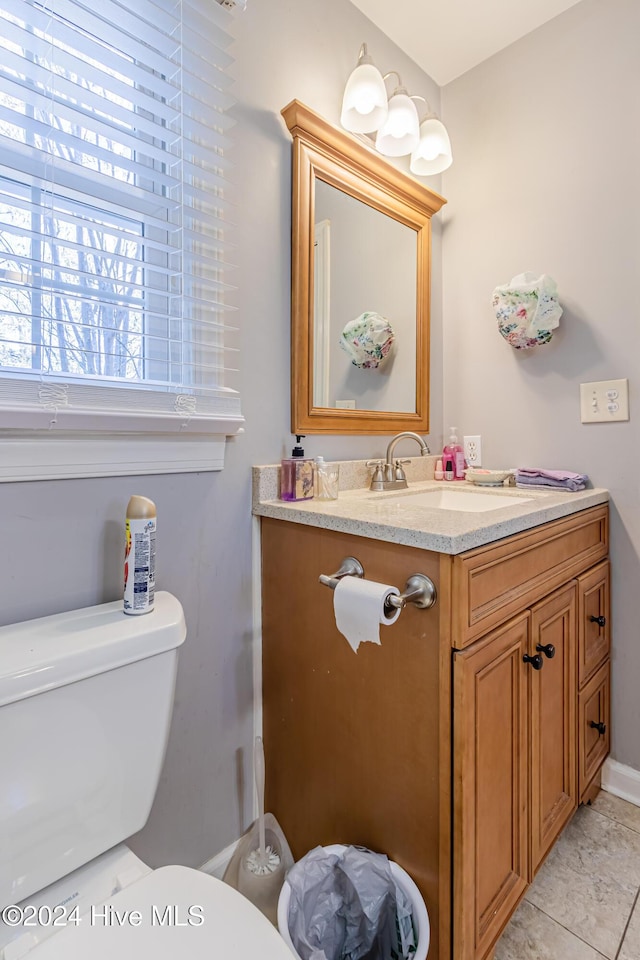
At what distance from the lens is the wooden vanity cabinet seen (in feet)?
2.71

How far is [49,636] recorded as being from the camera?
0.75m

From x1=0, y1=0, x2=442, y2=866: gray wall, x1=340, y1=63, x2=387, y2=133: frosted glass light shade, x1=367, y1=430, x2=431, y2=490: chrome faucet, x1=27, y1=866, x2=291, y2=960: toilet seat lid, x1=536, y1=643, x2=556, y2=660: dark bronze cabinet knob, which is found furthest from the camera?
x1=367, y1=430, x2=431, y2=490: chrome faucet

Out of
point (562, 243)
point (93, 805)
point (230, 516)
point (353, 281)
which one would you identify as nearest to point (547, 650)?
point (230, 516)

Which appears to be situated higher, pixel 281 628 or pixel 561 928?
pixel 281 628

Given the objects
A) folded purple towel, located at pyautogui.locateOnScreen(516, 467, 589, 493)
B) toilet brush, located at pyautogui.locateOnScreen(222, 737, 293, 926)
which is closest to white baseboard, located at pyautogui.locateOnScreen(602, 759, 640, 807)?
folded purple towel, located at pyautogui.locateOnScreen(516, 467, 589, 493)

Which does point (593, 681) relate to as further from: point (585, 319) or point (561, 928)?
point (585, 319)

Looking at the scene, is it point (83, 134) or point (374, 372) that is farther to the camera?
point (374, 372)

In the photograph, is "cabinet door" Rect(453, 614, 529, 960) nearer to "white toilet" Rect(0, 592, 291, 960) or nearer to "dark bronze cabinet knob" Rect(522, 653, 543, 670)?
"dark bronze cabinet knob" Rect(522, 653, 543, 670)

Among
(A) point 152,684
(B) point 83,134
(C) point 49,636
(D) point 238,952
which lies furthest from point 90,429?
(D) point 238,952

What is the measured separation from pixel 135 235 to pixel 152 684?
847 millimetres

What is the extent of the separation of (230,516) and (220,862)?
0.85 metres

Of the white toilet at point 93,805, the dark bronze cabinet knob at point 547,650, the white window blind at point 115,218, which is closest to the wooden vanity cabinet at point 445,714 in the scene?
the dark bronze cabinet knob at point 547,650

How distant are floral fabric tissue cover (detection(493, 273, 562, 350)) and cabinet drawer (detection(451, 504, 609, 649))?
593 mm

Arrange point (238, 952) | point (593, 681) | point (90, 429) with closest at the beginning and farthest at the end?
point (238, 952) → point (90, 429) → point (593, 681)
